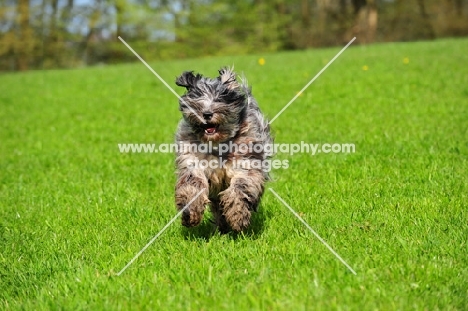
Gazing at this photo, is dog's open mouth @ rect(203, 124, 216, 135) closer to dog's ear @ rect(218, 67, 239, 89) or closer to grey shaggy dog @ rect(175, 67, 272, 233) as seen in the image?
grey shaggy dog @ rect(175, 67, 272, 233)

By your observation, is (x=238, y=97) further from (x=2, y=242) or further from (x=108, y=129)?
(x=108, y=129)

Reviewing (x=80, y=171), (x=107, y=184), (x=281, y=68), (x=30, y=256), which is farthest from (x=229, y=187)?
(x=281, y=68)

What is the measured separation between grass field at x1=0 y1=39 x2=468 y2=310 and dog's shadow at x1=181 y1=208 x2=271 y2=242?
2cm

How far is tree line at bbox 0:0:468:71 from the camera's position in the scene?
115 ft

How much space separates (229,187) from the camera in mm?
4738

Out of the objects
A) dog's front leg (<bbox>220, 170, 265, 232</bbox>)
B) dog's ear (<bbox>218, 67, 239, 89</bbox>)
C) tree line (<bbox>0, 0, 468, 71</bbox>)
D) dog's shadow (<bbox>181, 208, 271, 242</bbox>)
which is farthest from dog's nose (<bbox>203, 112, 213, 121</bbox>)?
tree line (<bbox>0, 0, 468, 71</bbox>)

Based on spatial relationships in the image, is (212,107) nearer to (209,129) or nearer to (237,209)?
(209,129)

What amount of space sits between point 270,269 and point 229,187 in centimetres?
98

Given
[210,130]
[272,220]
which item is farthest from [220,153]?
[272,220]

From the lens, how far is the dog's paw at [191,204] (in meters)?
4.60

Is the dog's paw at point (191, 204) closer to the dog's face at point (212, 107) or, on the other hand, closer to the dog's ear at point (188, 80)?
the dog's face at point (212, 107)

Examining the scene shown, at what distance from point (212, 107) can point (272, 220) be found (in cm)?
132

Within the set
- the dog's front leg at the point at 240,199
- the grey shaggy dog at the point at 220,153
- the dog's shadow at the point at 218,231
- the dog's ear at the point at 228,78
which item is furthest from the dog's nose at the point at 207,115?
the dog's shadow at the point at 218,231

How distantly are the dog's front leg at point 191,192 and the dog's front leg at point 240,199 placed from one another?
181mm
